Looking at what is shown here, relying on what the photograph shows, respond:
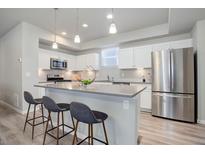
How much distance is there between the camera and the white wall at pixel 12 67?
13.0 feet

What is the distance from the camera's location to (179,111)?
3299mm

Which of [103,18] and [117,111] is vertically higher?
[103,18]

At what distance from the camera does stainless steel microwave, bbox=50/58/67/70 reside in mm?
5176

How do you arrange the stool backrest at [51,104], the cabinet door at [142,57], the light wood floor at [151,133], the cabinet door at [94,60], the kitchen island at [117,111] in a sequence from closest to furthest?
1. the kitchen island at [117,111]
2. the stool backrest at [51,104]
3. the light wood floor at [151,133]
4. the cabinet door at [142,57]
5. the cabinet door at [94,60]

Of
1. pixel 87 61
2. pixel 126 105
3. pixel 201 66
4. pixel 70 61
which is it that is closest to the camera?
pixel 126 105

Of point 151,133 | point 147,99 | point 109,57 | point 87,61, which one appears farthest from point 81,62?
point 151,133

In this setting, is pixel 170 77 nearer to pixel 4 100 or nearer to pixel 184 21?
pixel 184 21

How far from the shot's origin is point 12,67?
4.36 m

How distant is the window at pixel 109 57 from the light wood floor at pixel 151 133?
2.98m

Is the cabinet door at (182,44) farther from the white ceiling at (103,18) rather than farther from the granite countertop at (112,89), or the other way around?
the granite countertop at (112,89)

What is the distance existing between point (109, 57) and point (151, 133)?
3.85 meters

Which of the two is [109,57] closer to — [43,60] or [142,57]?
[142,57]

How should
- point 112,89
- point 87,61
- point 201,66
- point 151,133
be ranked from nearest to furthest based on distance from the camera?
point 112,89, point 151,133, point 201,66, point 87,61

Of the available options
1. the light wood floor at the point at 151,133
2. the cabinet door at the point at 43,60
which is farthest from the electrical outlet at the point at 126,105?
the cabinet door at the point at 43,60
